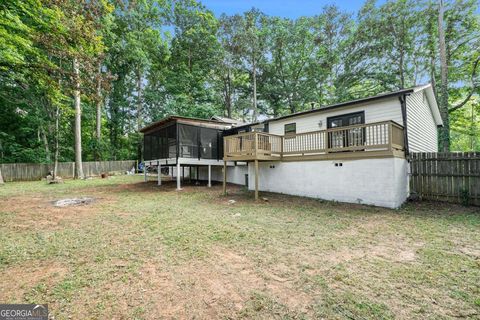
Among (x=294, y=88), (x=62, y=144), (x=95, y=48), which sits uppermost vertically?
(x=294, y=88)

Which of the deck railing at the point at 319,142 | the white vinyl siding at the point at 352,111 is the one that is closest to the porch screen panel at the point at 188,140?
the deck railing at the point at 319,142

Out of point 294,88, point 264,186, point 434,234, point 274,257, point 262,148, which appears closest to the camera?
point 274,257

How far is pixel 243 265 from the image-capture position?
3.47m

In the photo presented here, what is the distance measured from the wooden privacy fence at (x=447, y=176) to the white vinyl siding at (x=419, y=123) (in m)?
1.03

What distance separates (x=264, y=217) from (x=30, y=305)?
5006mm

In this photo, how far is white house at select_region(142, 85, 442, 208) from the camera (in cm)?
745

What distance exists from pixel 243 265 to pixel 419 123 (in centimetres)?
1093

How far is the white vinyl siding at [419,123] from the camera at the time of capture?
895 cm

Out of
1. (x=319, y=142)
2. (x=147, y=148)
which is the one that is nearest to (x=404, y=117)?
(x=319, y=142)

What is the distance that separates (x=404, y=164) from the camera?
8039 millimetres

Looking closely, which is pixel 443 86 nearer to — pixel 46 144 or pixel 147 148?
pixel 147 148

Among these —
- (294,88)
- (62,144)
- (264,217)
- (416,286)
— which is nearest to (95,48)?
(264,217)

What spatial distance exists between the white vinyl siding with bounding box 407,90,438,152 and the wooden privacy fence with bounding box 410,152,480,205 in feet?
3.38

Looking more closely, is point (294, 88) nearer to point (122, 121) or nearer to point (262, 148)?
point (262, 148)
